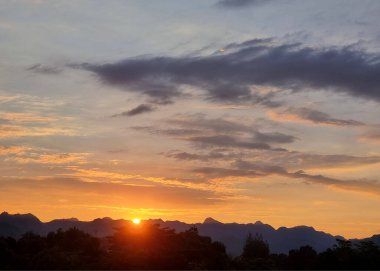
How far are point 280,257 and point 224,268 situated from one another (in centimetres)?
2933

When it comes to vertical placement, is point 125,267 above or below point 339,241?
below

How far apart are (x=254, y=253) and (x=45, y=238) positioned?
45.5 metres

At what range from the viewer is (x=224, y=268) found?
93.2m

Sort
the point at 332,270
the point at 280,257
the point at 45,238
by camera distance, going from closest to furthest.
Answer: the point at 332,270 < the point at 45,238 < the point at 280,257

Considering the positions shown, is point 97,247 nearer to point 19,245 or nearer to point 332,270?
point 19,245

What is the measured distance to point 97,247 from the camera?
9819 centimetres

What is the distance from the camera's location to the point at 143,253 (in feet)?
283

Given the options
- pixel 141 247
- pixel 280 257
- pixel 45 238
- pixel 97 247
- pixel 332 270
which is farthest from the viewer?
pixel 280 257

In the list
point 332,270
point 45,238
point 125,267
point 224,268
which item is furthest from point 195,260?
point 45,238

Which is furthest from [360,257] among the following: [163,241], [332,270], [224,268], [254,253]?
[254,253]

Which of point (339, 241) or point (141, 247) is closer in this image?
point (141, 247)

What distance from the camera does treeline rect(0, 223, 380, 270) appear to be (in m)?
84.6

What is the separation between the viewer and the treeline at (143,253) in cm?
8462

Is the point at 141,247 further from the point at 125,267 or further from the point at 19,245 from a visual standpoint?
the point at 19,245
